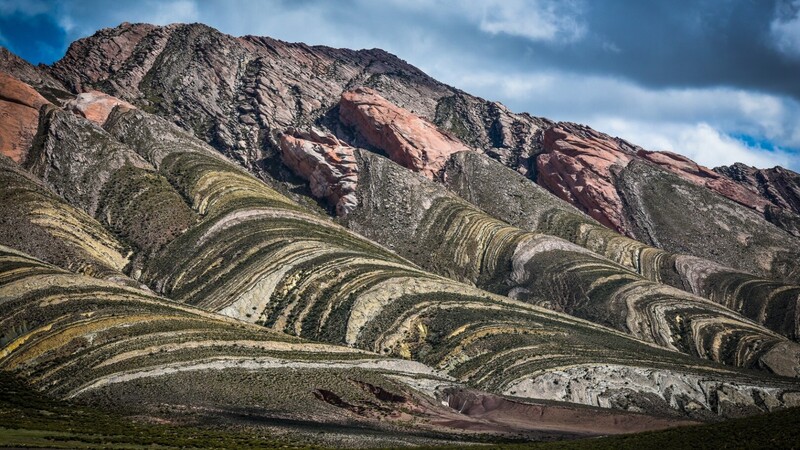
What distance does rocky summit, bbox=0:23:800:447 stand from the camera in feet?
251

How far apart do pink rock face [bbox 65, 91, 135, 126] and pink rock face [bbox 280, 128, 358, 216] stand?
122ft

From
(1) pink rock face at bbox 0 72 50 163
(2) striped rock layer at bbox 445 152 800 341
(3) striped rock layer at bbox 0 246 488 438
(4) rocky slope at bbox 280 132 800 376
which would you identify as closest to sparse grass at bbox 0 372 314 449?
(3) striped rock layer at bbox 0 246 488 438

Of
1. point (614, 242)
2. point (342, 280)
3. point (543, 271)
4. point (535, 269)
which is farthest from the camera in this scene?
point (614, 242)

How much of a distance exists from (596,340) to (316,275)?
43741 mm

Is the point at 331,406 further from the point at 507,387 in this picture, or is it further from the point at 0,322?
the point at 0,322

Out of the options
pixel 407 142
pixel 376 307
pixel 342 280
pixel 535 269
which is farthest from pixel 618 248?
pixel 376 307

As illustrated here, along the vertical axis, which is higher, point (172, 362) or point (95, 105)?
point (95, 105)

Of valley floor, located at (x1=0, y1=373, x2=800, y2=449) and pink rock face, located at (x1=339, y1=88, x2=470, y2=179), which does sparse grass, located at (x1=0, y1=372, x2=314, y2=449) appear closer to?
valley floor, located at (x1=0, y1=373, x2=800, y2=449)

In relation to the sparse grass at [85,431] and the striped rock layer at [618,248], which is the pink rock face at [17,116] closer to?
the sparse grass at [85,431]

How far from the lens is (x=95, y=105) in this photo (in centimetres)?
→ 15525

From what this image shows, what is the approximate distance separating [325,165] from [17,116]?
62.1m

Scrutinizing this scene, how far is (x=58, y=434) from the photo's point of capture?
53.1 metres

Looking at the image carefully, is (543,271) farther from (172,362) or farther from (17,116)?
(17,116)

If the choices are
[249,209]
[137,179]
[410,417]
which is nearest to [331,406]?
[410,417]
